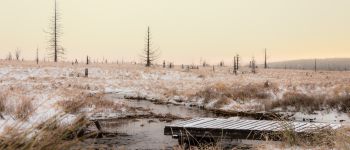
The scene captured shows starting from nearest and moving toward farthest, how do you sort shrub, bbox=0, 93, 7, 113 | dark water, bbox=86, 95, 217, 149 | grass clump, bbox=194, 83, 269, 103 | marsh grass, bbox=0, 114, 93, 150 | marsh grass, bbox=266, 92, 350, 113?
marsh grass, bbox=0, 114, 93, 150, dark water, bbox=86, 95, 217, 149, shrub, bbox=0, 93, 7, 113, marsh grass, bbox=266, 92, 350, 113, grass clump, bbox=194, 83, 269, 103

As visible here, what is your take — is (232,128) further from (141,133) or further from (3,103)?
(3,103)

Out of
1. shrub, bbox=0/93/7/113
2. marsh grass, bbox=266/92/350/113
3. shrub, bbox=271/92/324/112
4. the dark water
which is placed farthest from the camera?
shrub, bbox=271/92/324/112

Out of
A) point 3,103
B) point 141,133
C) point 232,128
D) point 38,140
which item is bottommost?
point 141,133

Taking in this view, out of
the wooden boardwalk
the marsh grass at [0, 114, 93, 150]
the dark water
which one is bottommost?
the dark water

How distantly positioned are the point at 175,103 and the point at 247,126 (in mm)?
12957

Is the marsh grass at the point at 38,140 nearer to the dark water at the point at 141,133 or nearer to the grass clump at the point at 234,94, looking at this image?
the dark water at the point at 141,133

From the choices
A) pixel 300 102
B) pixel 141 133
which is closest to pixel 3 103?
pixel 141 133

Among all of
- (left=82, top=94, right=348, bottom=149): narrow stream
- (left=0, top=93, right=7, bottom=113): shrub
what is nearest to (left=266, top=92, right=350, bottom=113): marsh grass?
(left=82, top=94, right=348, bottom=149): narrow stream

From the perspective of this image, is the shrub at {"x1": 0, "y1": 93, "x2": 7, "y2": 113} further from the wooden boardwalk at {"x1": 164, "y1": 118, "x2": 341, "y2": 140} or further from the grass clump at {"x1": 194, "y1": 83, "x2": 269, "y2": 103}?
the grass clump at {"x1": 194, "y1": 83, "x2": 269, "y2": 103}

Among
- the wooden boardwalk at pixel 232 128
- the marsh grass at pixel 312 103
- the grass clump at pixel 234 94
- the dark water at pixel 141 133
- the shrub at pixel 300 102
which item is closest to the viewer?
the wooden boardwalk at pixel 232 128

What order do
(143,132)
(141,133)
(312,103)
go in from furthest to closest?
(312,103)
(143,132)
(141,133)

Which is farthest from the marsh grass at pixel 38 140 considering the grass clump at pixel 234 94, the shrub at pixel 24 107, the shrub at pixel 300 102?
the grass clump at pixel 234 94

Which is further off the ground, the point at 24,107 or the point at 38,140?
the point at 38,140

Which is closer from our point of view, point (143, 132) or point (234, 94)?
point (143, 132)
